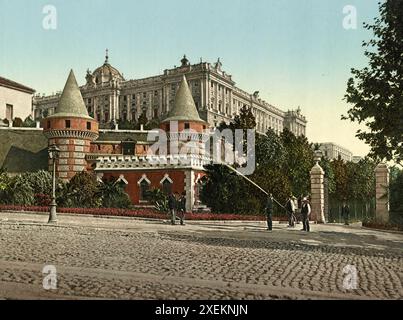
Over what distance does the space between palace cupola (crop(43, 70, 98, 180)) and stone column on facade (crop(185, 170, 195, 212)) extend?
9.76m

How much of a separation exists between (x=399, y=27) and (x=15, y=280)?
15307mm

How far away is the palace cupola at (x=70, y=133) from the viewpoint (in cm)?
3819

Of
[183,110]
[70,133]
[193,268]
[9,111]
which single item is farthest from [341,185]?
[193,268]

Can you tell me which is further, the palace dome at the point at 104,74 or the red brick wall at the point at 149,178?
the palace dome at the point at 104,74

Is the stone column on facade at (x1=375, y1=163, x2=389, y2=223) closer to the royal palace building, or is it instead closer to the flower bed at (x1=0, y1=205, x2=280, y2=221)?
the flower bed at (x1=0, y1=205, x2=280, y2=221)

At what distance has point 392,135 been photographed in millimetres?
19000

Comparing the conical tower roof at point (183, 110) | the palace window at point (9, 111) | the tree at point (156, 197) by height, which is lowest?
the tree at point (156, 197)

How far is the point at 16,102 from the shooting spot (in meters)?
67.0

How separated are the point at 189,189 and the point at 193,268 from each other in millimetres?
24095

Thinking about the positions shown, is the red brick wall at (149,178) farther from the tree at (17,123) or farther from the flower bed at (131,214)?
the tree at (17,123)

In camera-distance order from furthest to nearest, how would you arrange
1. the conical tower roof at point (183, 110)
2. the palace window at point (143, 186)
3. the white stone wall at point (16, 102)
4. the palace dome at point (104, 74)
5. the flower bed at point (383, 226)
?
the palace dome at point (104, 74), the white stone wall at point (16, 102), the conical tower roof at point (183, 110), the palace window at point (143, 186), the flower bed at point (383, 226)

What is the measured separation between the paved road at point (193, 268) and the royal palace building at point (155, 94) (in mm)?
75445

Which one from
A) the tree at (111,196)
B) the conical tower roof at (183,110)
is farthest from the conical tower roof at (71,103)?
the tree at (111,196)

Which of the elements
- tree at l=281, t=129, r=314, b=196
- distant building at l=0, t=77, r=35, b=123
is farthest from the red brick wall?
distant building at l=0, t=77, r=35, b=123
